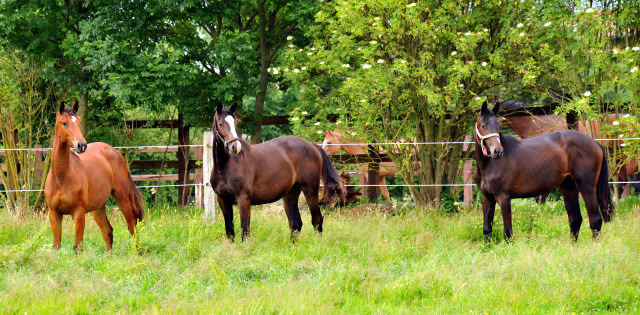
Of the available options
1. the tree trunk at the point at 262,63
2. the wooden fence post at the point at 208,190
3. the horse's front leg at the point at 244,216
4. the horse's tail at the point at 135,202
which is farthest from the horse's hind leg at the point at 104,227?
the tree trunk at the point at 262,63

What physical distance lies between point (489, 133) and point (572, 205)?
1496mm

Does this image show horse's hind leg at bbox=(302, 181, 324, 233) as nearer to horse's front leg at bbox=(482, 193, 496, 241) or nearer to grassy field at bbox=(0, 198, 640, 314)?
grassy field at bbox=(0, 198, 640, 314)

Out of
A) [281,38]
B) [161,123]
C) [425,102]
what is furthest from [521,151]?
[161,123]

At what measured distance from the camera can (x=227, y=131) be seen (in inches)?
302

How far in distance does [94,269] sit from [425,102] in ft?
22.7

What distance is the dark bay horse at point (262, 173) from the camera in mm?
7805

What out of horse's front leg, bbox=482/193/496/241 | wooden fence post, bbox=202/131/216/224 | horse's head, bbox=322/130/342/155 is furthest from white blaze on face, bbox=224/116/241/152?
horse's head, bbox=322/130/342/155

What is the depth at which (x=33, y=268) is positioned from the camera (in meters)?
6.61

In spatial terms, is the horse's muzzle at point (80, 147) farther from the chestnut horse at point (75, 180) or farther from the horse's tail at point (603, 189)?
the horse's tail at point (603, 189)

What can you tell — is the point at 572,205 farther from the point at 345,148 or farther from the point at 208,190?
the point at 345,148

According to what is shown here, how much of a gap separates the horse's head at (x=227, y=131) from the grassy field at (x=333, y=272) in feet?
3.28

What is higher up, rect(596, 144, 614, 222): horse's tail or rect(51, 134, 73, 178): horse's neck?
rect(51, 134, 73, 178): horse's neck

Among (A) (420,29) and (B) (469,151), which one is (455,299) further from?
(B) (469,151)

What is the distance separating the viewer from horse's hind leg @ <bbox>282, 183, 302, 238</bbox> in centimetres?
844
